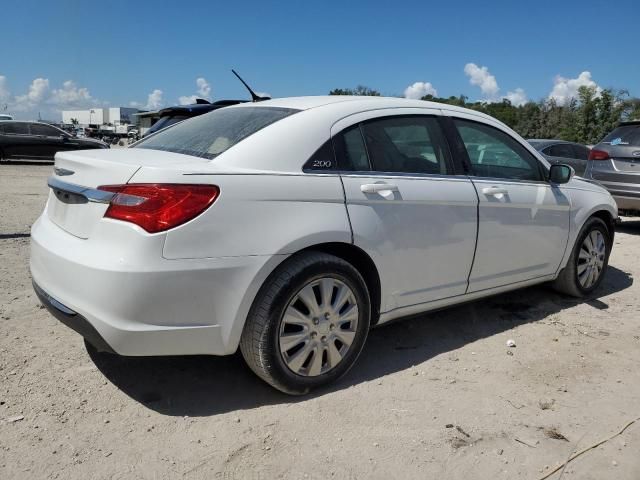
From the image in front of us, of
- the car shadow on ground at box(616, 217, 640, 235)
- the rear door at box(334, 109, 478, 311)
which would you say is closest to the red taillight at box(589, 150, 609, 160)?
the car shadow on ground at box(616, 217, 640, 235)

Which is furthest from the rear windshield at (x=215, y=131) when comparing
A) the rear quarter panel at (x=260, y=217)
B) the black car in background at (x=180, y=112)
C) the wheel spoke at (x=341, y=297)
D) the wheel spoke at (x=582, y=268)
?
the black car in background at (x=180, y=112)

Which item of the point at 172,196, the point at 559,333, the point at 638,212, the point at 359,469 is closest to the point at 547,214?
the point at 559,333

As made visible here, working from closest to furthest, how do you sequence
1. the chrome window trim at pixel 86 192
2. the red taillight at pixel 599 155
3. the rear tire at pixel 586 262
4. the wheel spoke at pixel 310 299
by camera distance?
the chrome window trim at pixel 86 192, the wheel spoke at pixel 310 299, the rear tire at pixel 586 262, the red taillight at pixel 599 155

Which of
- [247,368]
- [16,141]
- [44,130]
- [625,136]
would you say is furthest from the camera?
[44,130]

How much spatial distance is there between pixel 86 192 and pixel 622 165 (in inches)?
307

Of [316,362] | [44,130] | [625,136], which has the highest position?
[625,136]

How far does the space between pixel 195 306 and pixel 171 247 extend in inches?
11.9

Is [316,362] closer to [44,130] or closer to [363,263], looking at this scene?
[363,263]

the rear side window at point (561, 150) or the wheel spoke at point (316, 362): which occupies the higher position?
the rear side window at point (561, 150)

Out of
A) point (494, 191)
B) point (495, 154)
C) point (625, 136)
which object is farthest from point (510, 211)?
point (625, 136)

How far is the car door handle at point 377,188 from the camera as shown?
3.14 metres

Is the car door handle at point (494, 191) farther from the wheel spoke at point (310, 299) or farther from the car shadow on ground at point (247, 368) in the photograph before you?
the wheel spoke at point (310, 299)

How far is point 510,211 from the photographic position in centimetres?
395

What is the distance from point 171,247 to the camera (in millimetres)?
2510
